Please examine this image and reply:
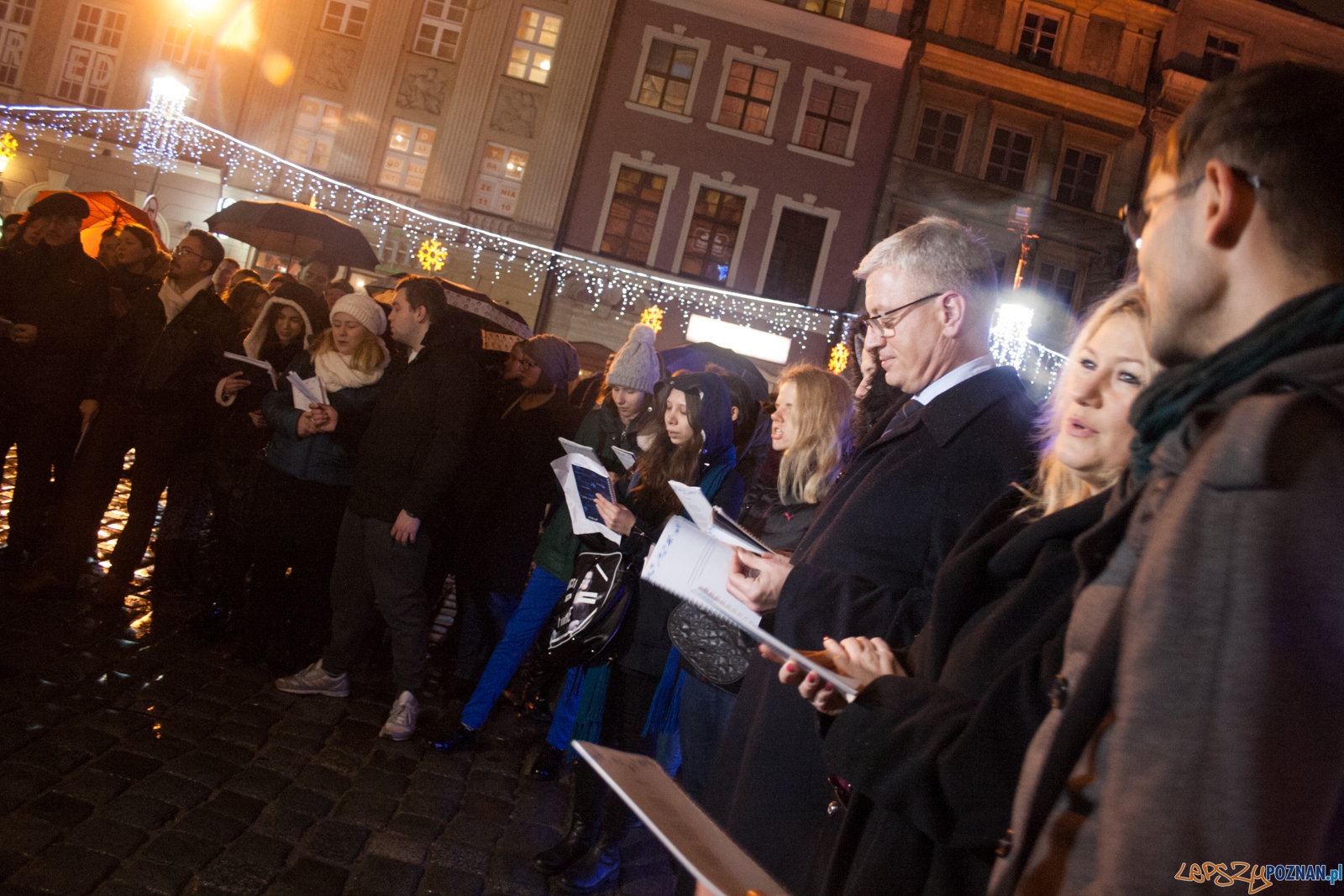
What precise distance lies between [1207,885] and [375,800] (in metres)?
3.57

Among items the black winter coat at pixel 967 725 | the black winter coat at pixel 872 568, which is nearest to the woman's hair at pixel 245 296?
the black winter coat at pixel 872 568

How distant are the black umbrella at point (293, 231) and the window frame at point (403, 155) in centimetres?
973

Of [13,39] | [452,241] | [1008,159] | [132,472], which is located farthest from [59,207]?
[13,39]

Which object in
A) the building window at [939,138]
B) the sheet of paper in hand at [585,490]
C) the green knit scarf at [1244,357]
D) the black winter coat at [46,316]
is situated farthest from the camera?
the building window at [939,138]

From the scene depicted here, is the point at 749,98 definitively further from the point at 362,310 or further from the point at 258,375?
the point at 362,310

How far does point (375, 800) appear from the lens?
12.0 ft

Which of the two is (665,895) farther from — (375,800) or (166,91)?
(166,91)

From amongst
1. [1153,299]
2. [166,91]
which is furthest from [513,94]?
[1153,299]

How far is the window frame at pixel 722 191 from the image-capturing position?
73.4 feet

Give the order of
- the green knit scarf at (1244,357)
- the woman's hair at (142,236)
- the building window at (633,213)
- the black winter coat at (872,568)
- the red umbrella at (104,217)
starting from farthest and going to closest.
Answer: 1. the building window at (633,213)
2. the red umbrella at (104,217)
3. the woman's hair at (142,236)
4. the black winter coat at (872,568)
5. the green knit scarf at (1244,357)

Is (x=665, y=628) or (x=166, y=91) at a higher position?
(x=166, y=91)

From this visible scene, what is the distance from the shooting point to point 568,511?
4.51 m

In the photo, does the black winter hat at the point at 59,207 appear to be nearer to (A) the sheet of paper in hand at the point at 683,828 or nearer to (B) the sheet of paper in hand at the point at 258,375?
(B) the sheet of paper in hand at the point at 258,375

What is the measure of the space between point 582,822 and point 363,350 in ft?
9.30
